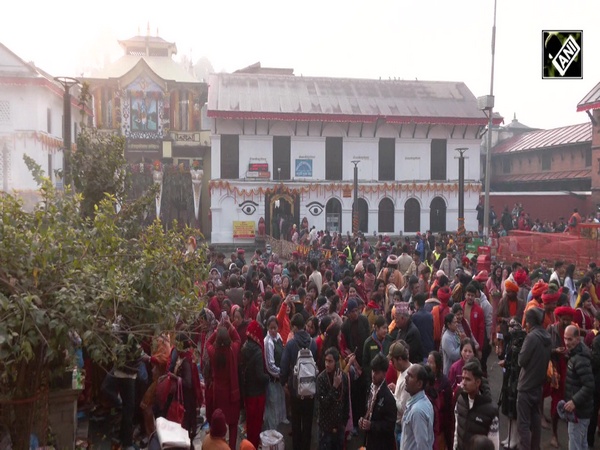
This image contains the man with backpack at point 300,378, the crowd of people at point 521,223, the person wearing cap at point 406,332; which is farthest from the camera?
the crowd of people at point 521,223

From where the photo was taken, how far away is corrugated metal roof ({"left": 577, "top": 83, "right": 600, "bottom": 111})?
31.5m

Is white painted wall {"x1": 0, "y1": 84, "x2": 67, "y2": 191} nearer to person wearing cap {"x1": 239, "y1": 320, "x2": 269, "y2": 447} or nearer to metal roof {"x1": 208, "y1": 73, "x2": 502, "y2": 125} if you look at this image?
metal roof {"x1": 208, "y1": 73, "x2": 502, "y2": 125}

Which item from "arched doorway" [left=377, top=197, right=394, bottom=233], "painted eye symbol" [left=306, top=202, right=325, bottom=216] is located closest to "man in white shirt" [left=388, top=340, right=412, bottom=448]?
"painted eye symbol" [left=306, top=202, right=325, bottom=216]

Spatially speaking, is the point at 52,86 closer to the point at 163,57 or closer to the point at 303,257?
the point at 303,257

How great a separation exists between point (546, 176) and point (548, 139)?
285 centimetres

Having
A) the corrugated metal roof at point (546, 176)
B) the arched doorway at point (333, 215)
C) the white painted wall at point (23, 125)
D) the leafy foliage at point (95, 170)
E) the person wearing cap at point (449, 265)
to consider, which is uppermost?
the white painted wall at point (23, 125)

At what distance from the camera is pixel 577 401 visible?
6.52 metres

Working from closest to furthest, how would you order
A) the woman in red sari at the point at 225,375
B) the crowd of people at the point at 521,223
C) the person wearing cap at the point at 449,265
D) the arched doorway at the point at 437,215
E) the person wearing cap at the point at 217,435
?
1. the person wearing cap at the point at 217,435
2. the woman in red sari at the point at 225,375
3. the person wearing cap at the point at 449,265
4. the crowd of people at the point at 521,223
5. the arched doorway at the point at 437,215

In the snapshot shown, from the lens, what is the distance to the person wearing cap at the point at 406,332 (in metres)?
7.79

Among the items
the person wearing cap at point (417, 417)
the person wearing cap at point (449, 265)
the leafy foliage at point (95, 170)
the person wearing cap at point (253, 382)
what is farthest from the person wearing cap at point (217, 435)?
the person wearing cap at point (449, 265)

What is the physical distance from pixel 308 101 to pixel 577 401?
90.1 ft

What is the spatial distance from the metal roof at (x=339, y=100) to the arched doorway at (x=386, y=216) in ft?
14.6

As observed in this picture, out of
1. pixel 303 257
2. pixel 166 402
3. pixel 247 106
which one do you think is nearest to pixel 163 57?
pixel 247 106

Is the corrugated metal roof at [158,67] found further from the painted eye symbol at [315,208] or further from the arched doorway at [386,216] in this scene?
the arched doorway at [386,216]
